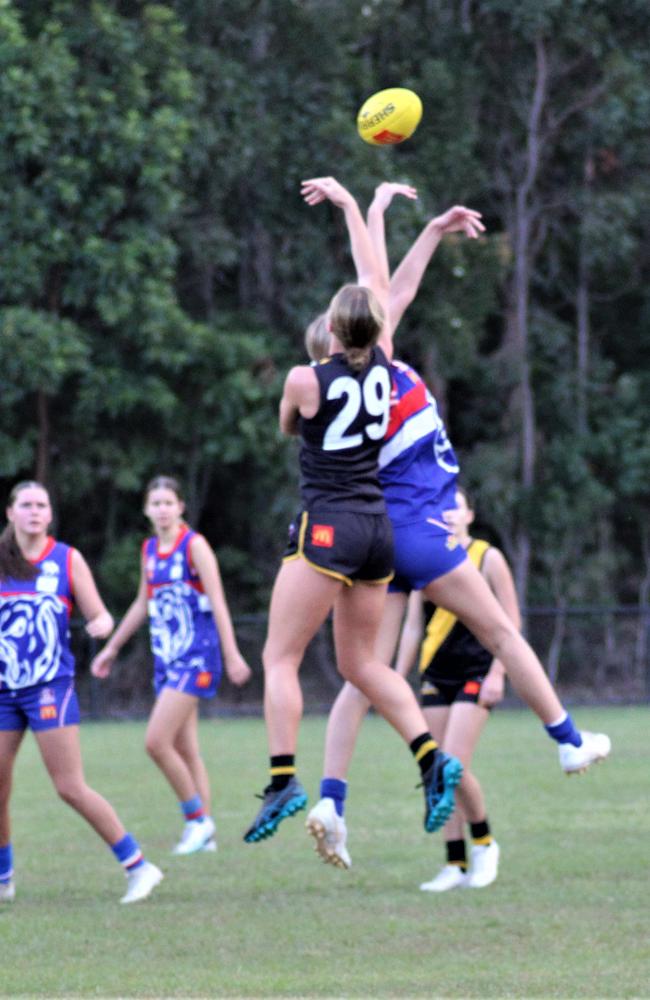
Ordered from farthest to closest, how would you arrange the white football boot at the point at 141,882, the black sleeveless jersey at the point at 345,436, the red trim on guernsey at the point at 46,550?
the white football boot at the point at 141,882
the red trim on guernsey at the point at 46,550
the black sleeveless jersey at the point at 345,436

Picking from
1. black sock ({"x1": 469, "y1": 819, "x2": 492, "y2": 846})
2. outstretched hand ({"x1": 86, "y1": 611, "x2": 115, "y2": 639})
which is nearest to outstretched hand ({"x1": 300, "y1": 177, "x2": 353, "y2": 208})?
outstretched hand ({"x1": 86, "y1": 611, "x2": 115, "y2": 639})

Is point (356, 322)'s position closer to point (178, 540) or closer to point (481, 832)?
point (481, 832)

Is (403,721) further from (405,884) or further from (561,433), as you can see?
(561,433)

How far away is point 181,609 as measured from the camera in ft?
33.0

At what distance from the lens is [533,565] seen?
30438 millimetres

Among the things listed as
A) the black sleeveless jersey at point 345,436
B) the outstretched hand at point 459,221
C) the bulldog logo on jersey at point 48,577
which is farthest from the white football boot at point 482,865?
the outstretched hand at point 459,221

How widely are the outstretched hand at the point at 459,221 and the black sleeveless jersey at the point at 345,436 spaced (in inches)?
41.4

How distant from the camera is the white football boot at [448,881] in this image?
8.48 metres

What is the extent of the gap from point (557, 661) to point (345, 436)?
72.3ft

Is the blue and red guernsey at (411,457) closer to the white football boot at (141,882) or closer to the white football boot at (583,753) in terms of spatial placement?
the white football boot at (583,753)

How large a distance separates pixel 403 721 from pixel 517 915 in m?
1.68

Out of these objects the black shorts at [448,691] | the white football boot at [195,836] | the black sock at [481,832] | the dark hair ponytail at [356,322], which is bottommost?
the white football boot at [195,836]

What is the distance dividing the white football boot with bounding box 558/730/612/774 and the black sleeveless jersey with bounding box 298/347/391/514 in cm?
129

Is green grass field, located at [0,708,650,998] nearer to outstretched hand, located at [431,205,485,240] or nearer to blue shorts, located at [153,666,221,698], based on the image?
blue shorts, located at [153,666,221,698]
